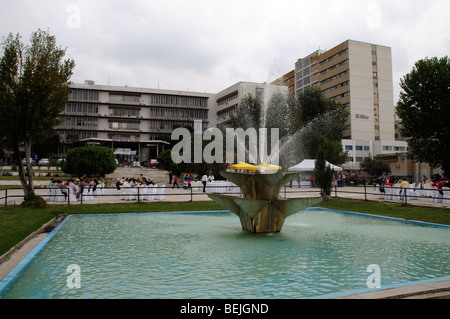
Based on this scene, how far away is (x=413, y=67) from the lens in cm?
2416

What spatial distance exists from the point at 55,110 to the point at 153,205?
21.2 feet

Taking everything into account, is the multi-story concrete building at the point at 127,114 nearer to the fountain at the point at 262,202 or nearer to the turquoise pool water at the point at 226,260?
the fountain at the point at 262,202

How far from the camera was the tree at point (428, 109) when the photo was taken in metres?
22.1

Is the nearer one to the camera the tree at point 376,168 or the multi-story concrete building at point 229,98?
the tree at point 376,168

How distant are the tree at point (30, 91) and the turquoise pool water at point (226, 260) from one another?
6301 mm

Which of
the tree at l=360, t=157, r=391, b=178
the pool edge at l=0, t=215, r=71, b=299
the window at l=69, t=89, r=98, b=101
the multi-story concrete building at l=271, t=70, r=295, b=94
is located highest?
the multi-story concrete building at l=271, t=70, r=295, b=94

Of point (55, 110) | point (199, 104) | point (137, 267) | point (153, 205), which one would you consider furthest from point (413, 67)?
point (199, 104)

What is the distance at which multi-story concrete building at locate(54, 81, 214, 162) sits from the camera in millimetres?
73750

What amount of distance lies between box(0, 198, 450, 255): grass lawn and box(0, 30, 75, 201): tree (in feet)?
8.37

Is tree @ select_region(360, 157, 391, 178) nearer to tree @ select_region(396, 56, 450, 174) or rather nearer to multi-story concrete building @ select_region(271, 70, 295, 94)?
tree @ select_region(396, 56, 450, 174)

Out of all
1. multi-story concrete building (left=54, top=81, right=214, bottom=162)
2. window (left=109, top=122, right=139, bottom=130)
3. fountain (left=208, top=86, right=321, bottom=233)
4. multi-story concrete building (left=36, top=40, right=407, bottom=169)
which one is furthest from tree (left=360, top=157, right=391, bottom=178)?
window (left=109, top=122, right=139, bottom=130)

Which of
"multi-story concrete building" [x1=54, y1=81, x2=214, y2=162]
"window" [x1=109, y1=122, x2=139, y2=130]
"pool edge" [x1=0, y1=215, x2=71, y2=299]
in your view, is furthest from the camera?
"window" [x1=109, y1=122, x2=139, y2=130]

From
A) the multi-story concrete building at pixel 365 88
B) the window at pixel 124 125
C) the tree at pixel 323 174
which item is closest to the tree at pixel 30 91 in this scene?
the tree at pixel 323 174
